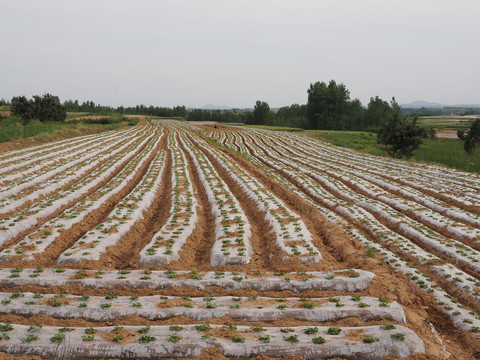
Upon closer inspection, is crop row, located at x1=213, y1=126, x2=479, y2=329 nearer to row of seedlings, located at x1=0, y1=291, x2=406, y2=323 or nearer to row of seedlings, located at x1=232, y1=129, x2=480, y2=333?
row of seedlings, located at x1=232, y1=129, x2=480, y2=333

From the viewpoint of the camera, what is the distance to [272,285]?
9.59m

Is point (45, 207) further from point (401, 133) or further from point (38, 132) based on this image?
point (401, 133)

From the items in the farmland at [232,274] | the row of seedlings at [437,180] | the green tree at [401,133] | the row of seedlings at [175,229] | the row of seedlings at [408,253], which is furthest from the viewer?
the green tree at [401,133]

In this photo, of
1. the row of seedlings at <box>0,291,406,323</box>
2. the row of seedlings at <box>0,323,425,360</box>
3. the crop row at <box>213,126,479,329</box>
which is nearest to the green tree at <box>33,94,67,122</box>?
the crop row at <box>213,126,479,329</box>

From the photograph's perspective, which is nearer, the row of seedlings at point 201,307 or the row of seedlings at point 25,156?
the row of seedlings at point 201,307

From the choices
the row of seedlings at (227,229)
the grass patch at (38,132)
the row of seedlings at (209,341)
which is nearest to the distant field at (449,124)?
the grass patch at (38,132)

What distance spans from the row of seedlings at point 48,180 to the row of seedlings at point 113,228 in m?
5.20

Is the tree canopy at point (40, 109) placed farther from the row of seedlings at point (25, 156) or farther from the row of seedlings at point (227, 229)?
the row of seedlings at point (227, 229)

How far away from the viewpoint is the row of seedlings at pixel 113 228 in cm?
1116

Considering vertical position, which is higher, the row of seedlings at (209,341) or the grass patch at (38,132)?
the grass patch at (38,132)

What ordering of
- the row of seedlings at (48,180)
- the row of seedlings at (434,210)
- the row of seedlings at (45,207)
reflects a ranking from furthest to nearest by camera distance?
the row of seedlings at (48,180) < the row of seedlings at (434,210) < the row of seedlings at (45,207)

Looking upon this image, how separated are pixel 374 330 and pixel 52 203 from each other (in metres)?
16.1

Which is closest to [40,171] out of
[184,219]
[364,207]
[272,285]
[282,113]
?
[184,219]

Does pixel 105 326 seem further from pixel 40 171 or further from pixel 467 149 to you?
pixel 467 149
